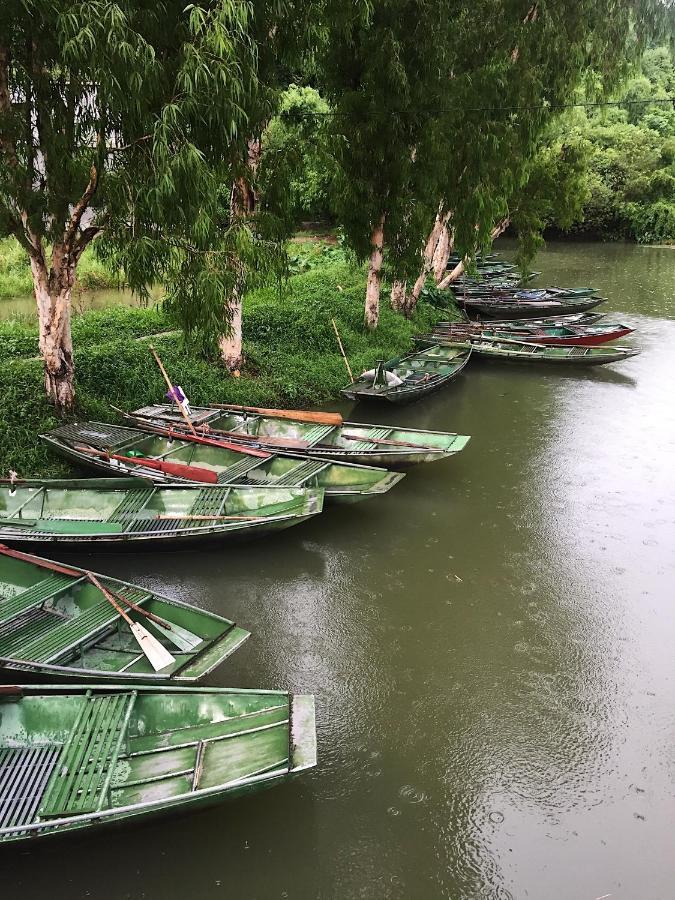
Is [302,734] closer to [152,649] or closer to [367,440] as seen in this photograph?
[152,649]

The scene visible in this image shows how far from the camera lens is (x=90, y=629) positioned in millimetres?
5293

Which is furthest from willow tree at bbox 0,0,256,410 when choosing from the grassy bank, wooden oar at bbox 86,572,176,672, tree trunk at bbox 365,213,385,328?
tree trunk at bbox 365,213,385,328

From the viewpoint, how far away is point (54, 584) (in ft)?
19.2

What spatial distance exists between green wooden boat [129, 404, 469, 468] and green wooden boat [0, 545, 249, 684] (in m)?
3.65

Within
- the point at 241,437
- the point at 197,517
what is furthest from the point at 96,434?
the point at 197,517

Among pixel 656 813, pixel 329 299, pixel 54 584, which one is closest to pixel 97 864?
pixel 54 584

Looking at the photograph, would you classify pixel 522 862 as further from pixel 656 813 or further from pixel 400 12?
pixel 400 12

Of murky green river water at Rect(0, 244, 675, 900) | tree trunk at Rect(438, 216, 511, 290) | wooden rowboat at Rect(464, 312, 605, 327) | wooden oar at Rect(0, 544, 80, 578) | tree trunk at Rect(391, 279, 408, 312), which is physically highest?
tree trunk at Rect(438, 216, 511, 290)

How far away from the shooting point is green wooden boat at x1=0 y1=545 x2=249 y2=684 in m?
4.87

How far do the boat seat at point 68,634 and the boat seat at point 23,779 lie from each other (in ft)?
2.41

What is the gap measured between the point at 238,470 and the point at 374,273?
25.0 ft

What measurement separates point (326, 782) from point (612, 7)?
628 inches

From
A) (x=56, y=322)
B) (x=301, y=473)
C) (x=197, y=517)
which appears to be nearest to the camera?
(x=197, y=517)

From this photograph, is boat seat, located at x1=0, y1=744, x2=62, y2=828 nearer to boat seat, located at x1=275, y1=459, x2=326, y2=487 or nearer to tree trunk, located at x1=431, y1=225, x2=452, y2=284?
boat seat, located at x1=275, y1=459, x2=326, y2=487
